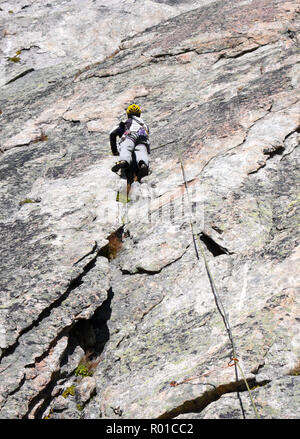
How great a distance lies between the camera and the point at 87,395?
23.1ft

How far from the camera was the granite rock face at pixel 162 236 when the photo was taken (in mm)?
6582

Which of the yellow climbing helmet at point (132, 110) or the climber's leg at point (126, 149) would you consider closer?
A: the climber's leg at point (126, 149)

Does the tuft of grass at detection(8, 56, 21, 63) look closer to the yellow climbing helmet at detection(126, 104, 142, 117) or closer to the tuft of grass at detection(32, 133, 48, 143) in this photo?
the tuft of grass at detection(32, 133, 48, 143)

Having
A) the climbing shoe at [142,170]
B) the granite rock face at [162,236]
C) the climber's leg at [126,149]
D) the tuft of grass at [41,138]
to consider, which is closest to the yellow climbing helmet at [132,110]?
the granite rock face at [162,236]

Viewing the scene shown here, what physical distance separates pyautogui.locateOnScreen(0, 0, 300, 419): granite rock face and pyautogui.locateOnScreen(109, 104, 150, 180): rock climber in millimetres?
376

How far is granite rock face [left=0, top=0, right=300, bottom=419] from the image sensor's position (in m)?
6.58

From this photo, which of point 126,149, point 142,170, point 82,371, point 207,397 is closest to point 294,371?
point 207,397

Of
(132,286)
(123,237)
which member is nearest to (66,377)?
(132,286)

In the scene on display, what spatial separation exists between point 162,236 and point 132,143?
142 inches

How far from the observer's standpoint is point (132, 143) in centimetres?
1187

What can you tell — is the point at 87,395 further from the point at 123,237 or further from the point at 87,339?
the point at 123,237

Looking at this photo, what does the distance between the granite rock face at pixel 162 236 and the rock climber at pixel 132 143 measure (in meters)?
0.38

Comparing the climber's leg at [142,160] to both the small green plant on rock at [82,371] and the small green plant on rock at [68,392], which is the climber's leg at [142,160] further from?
the small green plant on rock at [68,392]
